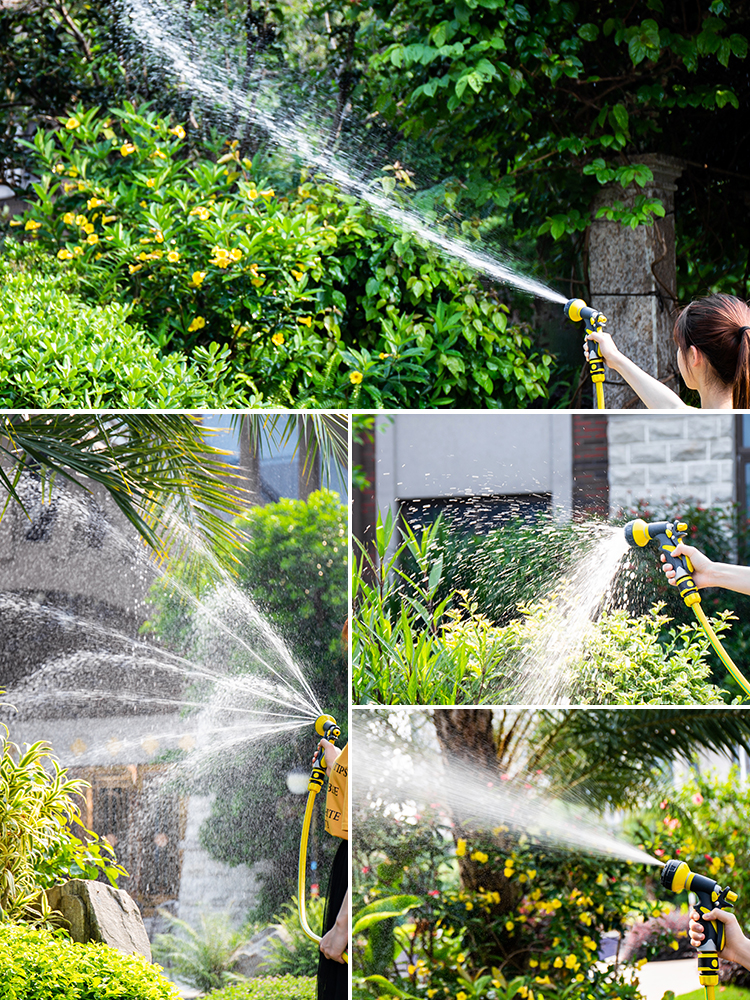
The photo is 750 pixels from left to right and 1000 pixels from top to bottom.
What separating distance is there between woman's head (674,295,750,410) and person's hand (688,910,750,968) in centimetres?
147

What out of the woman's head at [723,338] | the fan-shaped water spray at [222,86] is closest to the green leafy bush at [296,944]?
the woman's head at [723,338]

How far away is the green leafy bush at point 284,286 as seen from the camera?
443 centimetres

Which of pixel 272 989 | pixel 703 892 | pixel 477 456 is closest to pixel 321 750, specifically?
pixel 272 989

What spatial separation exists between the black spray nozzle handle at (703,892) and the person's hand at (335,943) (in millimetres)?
945

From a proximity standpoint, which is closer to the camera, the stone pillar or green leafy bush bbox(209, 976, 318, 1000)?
green leafy bush bbox(209, 976, 318, 1000)

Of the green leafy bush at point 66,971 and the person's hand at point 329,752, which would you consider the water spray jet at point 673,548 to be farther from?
the green leafy bush at point 66,971

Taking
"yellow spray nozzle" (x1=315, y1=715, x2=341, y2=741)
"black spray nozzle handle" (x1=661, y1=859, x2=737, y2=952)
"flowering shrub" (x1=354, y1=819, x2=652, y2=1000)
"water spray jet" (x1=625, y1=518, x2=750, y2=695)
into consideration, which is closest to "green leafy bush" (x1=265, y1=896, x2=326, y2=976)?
"flowering shrub" (x1=354, y1=819, x2=652, y2=1000)

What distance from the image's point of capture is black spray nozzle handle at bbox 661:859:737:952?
2586 millimetres

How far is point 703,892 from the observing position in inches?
102

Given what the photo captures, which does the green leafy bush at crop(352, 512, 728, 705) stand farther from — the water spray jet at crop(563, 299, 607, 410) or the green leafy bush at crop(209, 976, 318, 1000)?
the green leafy bush at crop(209, 976, 318, 1000)

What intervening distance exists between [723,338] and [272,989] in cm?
236

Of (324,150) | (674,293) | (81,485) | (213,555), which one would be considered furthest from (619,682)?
(324,150)

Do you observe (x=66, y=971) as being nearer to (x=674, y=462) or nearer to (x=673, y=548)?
(x=673, y=548)

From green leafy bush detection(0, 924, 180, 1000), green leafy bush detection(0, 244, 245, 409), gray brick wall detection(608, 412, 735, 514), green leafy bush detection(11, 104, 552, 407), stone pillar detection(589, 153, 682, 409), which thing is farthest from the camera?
stone pillar detection(589, 153, 682, 409)
